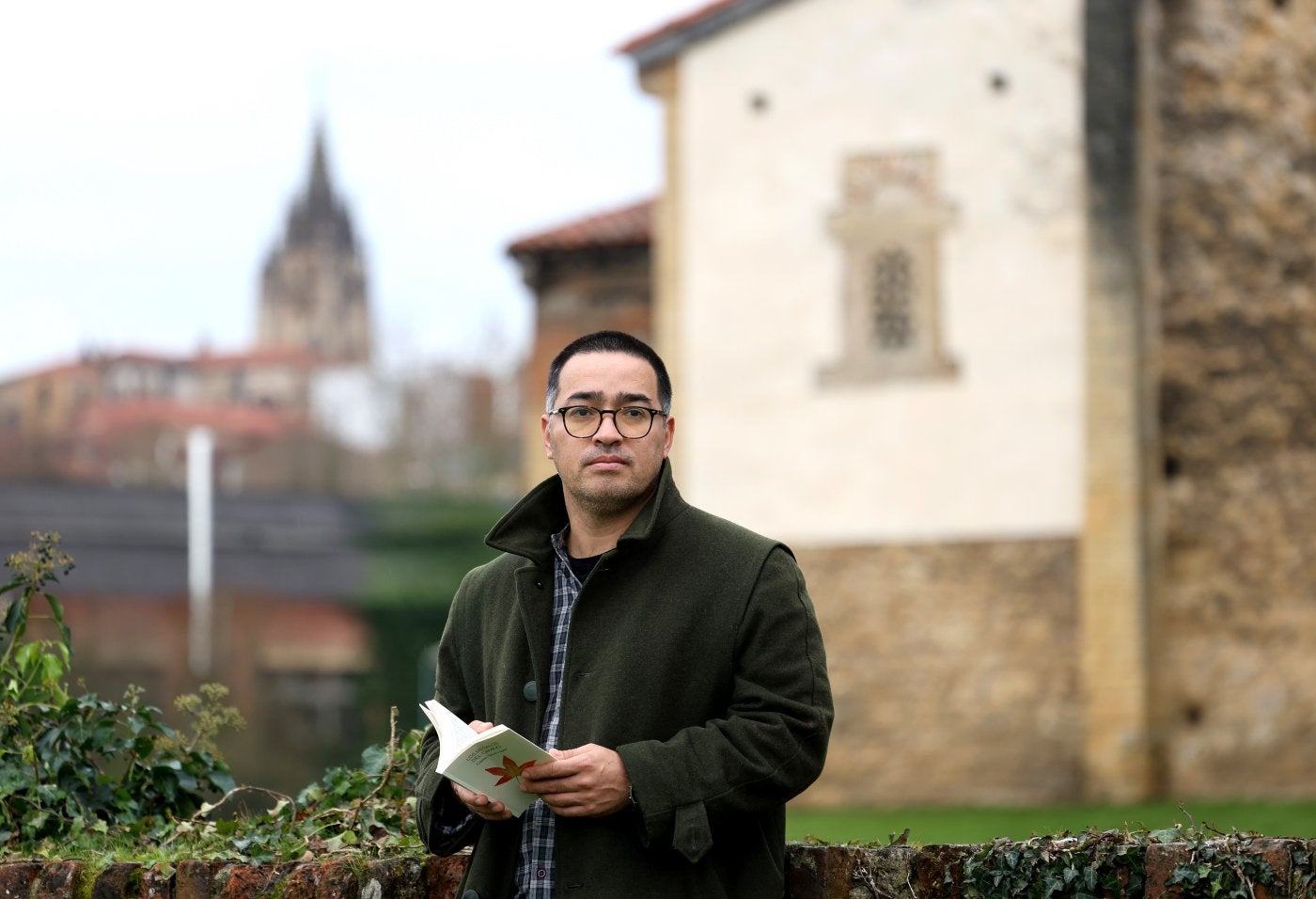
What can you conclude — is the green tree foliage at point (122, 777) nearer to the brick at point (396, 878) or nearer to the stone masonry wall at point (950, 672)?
the brick at point (396, 878)

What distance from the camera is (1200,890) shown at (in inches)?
116

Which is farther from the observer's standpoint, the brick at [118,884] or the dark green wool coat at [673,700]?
the brick at [118,884]

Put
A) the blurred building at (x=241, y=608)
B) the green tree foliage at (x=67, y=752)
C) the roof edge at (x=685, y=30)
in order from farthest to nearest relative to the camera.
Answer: the blurred building at (x=241, y=608) < the roof edge at (x=685, y=30) < the green tree foliage at (x=67, y=752)

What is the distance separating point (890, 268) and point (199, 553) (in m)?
21.2

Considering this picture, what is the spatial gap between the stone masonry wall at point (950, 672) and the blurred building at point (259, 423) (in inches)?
1197

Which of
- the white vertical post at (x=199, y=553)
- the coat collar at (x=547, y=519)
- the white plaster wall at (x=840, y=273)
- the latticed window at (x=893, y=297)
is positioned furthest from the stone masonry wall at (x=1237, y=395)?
the white vertical post at (x=199, y=553)

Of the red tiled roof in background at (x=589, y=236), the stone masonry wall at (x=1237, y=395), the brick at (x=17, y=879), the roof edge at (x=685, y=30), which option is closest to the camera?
the brick at (x=17, y=879)

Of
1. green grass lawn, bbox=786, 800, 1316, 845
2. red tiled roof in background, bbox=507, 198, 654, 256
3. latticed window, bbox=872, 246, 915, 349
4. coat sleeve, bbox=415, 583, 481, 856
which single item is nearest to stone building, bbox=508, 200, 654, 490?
red tiled roof in background, bbox=507, 198, 654, 256

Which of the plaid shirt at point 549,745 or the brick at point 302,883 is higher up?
the plaid shirt at point 549,745

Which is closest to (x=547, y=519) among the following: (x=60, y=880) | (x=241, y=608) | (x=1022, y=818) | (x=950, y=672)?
(x=60, y=880)

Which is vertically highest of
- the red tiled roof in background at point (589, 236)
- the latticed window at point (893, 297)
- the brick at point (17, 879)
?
the red tiled roof in background at point (589, 236)

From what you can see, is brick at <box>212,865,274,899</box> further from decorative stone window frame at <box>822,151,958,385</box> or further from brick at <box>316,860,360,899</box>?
decorative stone window frame at <box>822,151,958,385</box>

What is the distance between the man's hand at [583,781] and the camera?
274 centimetres

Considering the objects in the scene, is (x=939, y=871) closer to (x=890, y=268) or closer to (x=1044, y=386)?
(x=1044, y=386)
